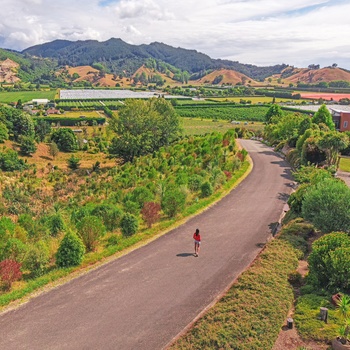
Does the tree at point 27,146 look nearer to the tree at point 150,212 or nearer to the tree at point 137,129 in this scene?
the tree at point 137,129

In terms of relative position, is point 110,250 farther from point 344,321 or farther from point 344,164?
point 344,164

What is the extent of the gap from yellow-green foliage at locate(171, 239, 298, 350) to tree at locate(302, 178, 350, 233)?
3048 millimetres

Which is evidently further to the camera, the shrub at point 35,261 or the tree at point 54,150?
the tree at point 54,150

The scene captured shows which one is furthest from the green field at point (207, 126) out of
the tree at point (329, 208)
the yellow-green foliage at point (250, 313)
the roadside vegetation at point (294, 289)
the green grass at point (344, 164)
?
the yellow-green foliage at point (250, 313)

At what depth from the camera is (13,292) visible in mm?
12883

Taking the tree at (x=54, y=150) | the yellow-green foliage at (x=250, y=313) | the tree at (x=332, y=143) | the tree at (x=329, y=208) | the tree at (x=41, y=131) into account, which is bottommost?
the tree at (x=54, y=150)

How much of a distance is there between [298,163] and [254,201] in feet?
42.1

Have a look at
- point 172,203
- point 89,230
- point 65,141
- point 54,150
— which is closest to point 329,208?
point 172,203

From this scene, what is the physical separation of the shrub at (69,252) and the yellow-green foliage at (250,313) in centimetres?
622

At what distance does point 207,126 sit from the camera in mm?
85438

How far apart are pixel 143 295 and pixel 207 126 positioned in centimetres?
7492

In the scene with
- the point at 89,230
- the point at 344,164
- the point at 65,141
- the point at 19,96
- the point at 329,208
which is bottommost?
the point at 65,141

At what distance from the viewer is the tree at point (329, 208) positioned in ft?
51.9

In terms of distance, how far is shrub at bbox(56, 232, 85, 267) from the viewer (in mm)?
14562
